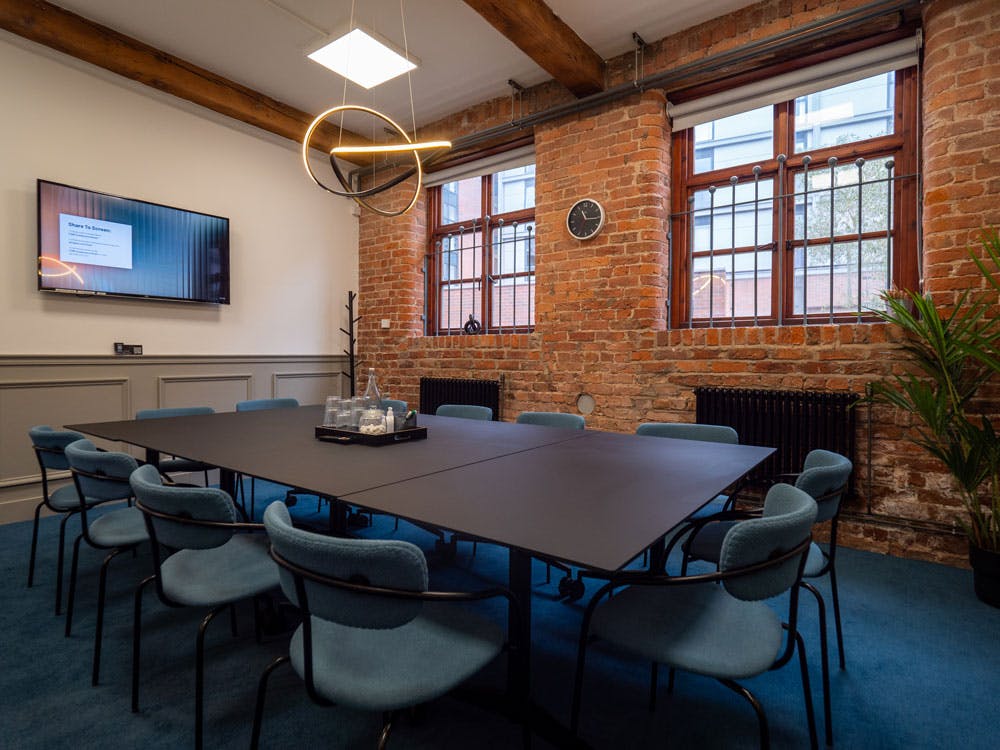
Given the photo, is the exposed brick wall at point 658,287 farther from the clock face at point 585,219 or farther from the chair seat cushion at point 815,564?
the chair seat cushion at point 815,564

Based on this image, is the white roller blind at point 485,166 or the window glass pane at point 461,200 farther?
the window glass pane at point 461,200

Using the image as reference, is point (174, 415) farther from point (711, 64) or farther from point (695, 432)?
point (711, 64)

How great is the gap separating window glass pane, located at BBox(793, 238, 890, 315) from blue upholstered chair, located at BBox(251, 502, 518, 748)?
125 inches

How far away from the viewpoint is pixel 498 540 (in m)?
1.15

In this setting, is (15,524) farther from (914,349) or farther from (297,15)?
(914,349)

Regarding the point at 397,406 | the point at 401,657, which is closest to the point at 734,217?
the point at 397,406

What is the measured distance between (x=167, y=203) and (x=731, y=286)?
4525 millimetres

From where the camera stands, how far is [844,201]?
3.43 meters

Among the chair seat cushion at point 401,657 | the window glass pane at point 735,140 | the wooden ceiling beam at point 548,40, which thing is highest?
the wooden ceiling beam at point 548,40

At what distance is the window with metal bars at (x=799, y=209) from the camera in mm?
3287

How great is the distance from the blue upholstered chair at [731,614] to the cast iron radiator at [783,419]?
177 cm

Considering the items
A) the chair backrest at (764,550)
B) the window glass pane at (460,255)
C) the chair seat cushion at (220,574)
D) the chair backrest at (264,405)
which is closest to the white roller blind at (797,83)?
the window glass pane at (460,255)

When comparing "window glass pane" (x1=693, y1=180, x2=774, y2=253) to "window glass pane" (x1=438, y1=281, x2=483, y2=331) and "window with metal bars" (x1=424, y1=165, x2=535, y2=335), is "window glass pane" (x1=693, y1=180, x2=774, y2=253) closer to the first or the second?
"window with metal bars" (x1=424, y1=165, x2=535, y2=335)

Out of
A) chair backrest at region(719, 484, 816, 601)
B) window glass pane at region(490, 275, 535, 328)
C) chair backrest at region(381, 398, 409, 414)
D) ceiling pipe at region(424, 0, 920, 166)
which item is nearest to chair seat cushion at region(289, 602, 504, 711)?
chair backrest at region(719, 484, 816, 601)
